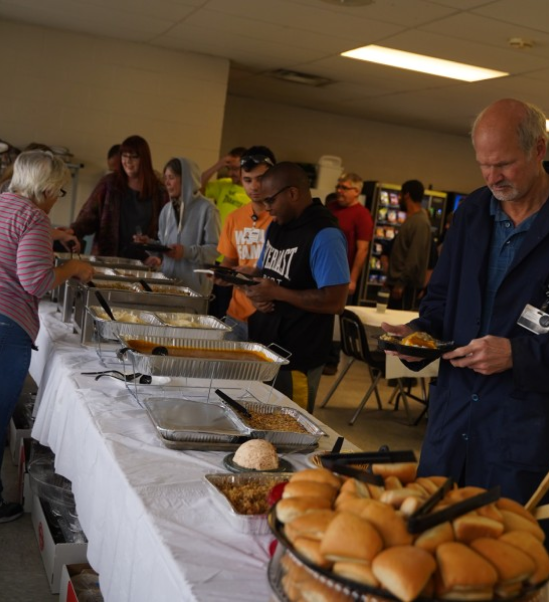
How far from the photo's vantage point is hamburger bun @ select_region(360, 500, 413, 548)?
Answer: 0.88 meters

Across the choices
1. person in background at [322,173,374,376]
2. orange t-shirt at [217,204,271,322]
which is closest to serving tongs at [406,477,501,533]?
orange t-shirt at [217,204,271,322]

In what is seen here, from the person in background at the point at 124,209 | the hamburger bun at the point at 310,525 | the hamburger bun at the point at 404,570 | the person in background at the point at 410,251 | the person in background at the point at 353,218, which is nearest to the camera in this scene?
the hamburger bun at the point at 404,570

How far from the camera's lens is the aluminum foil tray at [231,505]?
1263 millimetres

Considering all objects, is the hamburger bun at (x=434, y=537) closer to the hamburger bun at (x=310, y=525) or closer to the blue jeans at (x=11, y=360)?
the hamburger bun at (x=310, y=525)

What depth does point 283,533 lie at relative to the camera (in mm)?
934

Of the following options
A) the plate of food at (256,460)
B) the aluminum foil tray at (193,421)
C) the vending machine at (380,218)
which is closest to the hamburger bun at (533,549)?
the plate of food at (256,460)

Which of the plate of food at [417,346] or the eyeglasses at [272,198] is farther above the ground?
the eyeglasses at [272,198]

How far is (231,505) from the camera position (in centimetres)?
129


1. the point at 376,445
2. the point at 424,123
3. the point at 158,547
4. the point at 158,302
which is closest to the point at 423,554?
the point at 158,547

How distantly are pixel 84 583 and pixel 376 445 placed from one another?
2.75 metres

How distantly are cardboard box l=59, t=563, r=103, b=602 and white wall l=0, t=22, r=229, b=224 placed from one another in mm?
4877

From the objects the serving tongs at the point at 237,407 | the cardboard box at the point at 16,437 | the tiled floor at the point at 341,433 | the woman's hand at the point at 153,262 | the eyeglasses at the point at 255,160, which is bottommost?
the tiled floor at the point at 341,433

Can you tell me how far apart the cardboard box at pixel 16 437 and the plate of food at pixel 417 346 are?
1846mm

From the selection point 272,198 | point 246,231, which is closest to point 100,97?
point 246,231
